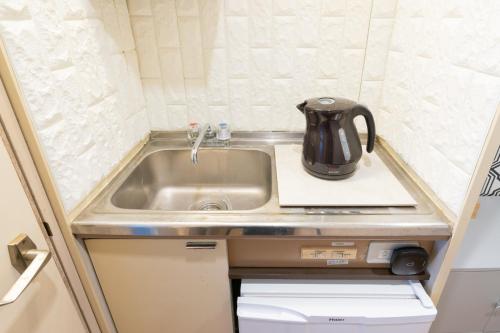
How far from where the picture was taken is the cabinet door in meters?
0.79

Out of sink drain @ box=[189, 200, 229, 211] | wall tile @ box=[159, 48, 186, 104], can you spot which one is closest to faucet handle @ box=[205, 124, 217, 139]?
wall tile @ box=[159, 48, 186, 104]

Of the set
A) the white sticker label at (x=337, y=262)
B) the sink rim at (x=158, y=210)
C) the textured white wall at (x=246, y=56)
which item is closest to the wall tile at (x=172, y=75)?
the textured white wall at (x=246, y=56)

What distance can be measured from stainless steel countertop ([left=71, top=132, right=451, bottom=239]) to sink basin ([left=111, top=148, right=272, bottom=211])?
0.34 meters

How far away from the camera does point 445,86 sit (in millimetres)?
721

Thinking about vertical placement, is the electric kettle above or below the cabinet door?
above

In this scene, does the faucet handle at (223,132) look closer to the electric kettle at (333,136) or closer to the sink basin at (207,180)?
the sink basin at (207,180)

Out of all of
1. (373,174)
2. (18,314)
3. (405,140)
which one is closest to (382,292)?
(373,174)

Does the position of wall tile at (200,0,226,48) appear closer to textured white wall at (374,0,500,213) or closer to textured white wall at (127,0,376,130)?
textured white wall at (127,0,376,130)

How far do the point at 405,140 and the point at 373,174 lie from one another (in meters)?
0.17

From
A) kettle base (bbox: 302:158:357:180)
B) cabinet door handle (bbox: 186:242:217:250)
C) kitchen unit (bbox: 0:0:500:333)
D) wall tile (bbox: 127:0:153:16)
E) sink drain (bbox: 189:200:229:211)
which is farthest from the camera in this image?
sink drain (bbox: 189:200:229:211)

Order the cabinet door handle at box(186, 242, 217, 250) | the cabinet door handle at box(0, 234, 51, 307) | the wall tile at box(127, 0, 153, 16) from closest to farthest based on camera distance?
the cabinet door handle at box(0, 234, 51, 307) < the cabinet door handle at box(186, 242, 217, 250) < the wall tile at box(127, 0, 153, 16)

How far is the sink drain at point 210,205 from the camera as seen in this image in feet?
3.70

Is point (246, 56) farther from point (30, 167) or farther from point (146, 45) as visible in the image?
point (30, 167)

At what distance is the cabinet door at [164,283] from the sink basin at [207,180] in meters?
0.32
